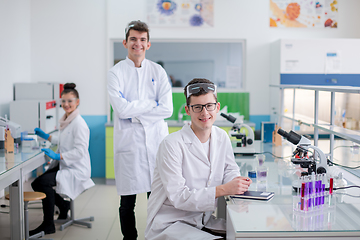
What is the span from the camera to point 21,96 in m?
4.99

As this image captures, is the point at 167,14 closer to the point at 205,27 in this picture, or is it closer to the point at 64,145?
the point at 205,27

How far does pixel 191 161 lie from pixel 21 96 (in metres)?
3.64

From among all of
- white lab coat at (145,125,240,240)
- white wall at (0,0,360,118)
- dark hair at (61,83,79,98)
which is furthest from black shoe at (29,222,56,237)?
white wall at (0,0,360,118)

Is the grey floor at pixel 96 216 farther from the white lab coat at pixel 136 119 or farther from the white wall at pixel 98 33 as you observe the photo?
the white wall at pixel 98 33

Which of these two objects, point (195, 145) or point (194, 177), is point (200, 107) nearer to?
point (195, 145)

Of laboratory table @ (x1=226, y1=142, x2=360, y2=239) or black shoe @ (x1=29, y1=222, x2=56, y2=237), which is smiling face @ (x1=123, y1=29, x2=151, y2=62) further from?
black shoe @ (x1=29, y1=222, x2=56, y2=237)

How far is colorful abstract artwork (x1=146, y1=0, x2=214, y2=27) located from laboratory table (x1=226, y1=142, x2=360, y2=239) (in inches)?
148

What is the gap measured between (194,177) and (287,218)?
1.90 feet

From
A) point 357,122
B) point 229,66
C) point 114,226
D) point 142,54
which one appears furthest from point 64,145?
point 357,122

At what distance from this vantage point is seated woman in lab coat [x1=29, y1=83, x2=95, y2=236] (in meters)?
3.35

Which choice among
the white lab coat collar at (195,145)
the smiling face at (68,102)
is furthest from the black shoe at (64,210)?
the white lab coat collar at (195,145)

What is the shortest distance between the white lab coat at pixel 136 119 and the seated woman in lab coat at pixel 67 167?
2.20 ft

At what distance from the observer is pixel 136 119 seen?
114 inches

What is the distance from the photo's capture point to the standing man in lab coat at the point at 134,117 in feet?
9.23
